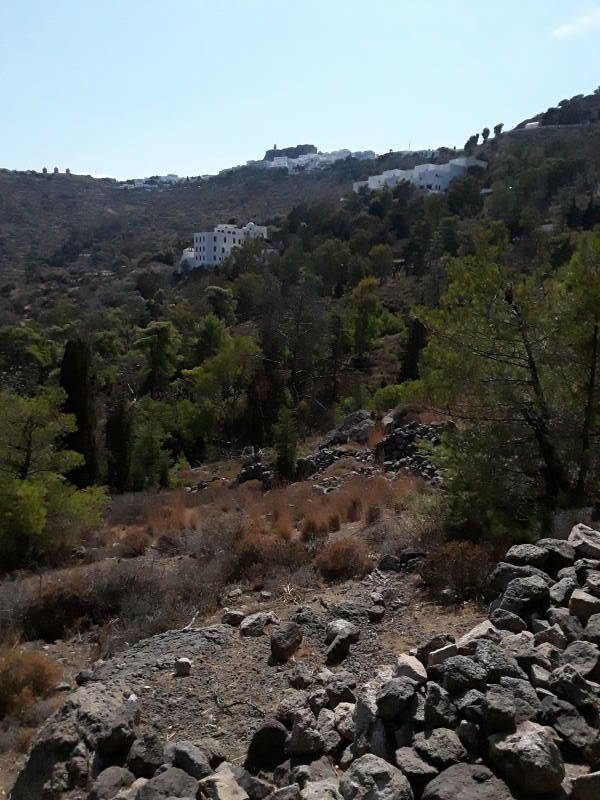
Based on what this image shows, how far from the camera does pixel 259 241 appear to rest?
206ft

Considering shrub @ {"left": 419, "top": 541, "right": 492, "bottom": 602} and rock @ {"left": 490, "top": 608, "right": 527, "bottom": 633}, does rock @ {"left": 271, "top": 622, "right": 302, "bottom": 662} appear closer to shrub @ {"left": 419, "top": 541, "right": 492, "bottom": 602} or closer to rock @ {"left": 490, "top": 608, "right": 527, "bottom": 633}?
shrub @ {"left": 419, "top": 541, "right": 492, "bottom": 602}

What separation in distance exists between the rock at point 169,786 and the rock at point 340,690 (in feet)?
3.50

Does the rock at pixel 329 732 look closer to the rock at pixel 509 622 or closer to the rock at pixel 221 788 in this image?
the rock at pixel 221 788

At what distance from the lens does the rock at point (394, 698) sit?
3.54 meters

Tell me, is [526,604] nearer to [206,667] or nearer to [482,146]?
[206,667]

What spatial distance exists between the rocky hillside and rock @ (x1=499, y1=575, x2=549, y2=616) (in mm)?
10

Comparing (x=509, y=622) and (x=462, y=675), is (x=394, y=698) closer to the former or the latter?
(x=462, y=675)

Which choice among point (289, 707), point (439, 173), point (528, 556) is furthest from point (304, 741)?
point (439, 173)

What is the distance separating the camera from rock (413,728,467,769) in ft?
10.5

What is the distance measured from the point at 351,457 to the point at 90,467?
8242 millimetres

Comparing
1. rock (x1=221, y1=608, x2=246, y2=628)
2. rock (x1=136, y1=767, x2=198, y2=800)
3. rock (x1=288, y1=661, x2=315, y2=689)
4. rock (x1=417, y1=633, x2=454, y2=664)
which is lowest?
rock (x1=221, y1=608, x2=246, y2=628)

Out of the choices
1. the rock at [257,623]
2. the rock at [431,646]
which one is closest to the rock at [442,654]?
the rock at [431,646]

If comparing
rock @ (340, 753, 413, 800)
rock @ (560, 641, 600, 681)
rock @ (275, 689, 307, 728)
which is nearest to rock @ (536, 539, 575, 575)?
rock @ (560, 641, 600, 681)

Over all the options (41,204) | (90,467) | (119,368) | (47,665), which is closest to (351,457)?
(90,467)
